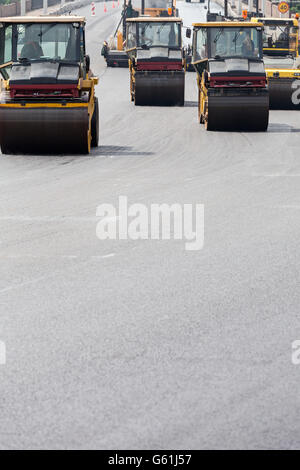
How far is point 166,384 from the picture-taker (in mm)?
6090

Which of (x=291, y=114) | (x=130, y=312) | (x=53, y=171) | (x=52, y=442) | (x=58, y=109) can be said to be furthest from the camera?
(x=291, y=114)

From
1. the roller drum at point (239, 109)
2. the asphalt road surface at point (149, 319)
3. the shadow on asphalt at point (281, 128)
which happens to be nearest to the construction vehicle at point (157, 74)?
the shadow on asphalt at point (281, 128)

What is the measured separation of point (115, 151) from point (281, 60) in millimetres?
13376

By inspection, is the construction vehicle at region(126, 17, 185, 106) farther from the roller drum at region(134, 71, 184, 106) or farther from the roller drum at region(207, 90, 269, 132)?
the roller drum at region(207, 90, 269, 132)

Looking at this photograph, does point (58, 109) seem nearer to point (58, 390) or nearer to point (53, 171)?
point (53, 171)

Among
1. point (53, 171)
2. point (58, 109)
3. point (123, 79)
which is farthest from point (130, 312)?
point (123, 79)

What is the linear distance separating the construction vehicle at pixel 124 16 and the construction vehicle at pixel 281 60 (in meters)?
14.0

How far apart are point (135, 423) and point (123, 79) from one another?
3573cm

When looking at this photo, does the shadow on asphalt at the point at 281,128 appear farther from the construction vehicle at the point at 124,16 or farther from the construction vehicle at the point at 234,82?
the construction vehicle at the point at 124,16

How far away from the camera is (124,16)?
56.3 meters

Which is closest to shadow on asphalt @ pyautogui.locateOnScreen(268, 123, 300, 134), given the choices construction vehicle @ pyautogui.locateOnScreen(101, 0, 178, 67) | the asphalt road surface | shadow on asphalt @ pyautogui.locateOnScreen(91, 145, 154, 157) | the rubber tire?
shadow on asphalt @ pyautogui.locateOnScreen(91, 145, 154, 157)

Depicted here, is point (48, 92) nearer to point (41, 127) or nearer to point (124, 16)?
point (41, 127)

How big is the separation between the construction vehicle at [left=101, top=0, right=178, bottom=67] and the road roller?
28366 millimetres

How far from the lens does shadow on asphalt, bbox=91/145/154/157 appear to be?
1881cm
